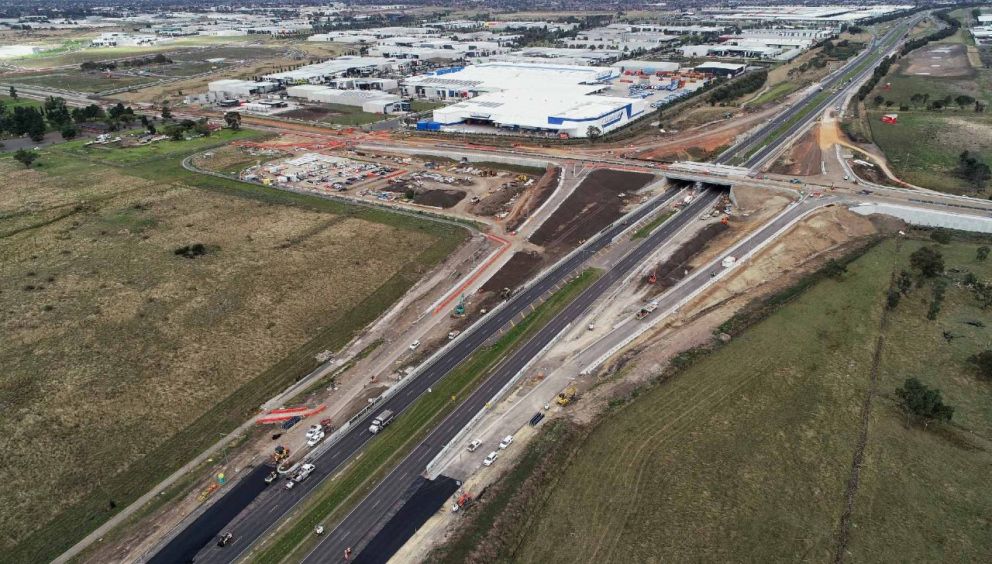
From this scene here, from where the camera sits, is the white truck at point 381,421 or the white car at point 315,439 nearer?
the white car at point 315,439

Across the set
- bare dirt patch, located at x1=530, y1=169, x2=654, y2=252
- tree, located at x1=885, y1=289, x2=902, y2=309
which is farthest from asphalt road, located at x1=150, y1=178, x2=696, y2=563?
tree, located at x1=885, y1=289, x2=902, y2=309

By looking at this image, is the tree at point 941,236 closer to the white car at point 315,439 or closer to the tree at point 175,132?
the white car at point 315,439

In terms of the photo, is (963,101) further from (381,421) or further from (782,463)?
(381,421)

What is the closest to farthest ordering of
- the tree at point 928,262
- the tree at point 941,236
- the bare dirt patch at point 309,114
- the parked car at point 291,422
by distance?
the parked car at point 291,422
the tree at point 928,262
the tree at point 941,236
the bare dirt patch at point 309,114

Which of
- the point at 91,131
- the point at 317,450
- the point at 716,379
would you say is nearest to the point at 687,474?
the point at 716,379

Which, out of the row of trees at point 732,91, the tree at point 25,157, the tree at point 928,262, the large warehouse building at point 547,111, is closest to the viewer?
the tree at point 928,262

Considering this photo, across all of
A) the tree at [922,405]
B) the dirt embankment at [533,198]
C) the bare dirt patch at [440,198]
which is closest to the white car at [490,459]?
the tree at [922,405]
